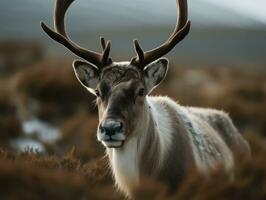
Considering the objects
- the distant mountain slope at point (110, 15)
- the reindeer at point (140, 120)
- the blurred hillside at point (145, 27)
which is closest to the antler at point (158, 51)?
the reindeer at point (140, 120)

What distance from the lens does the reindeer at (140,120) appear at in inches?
269

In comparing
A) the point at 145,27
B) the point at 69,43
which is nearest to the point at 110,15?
the point at 145,27

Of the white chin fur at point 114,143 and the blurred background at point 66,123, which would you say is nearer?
the blurred background at point 66,123

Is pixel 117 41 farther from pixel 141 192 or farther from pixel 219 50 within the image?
pixel 141 192

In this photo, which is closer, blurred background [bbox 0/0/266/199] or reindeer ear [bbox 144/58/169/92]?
blurred background [bbox 0/0/266/199]

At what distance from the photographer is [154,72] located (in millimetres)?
7375

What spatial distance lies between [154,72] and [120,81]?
50 centimetres

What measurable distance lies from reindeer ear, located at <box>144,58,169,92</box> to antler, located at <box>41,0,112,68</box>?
15.8 inches

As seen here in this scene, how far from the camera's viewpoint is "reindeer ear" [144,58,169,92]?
7.34 meters

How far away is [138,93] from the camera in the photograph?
703cm

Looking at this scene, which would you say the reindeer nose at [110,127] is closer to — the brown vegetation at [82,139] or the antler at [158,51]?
the brown vegetation at [82,139]

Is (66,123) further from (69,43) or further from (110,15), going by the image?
(110,15)

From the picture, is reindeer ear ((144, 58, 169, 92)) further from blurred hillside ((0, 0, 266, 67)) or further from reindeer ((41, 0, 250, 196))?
blurred hillside ((0, 0, 266, 67))

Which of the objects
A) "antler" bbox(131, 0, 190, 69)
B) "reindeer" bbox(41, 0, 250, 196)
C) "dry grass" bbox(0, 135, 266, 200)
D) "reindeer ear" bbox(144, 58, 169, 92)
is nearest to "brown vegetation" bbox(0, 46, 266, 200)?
"dry grass" bbox(0, 135, 266, 200)
